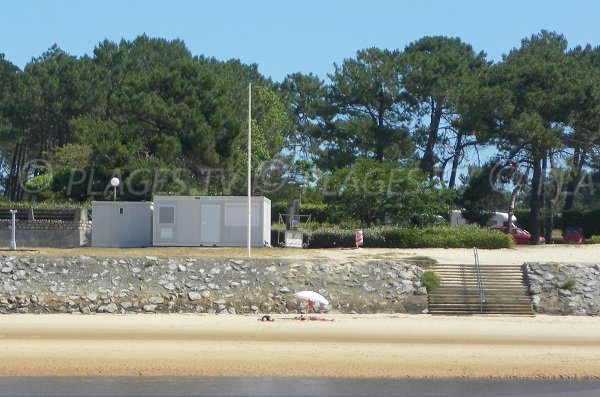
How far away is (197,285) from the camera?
101ft

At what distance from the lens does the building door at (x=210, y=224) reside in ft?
129

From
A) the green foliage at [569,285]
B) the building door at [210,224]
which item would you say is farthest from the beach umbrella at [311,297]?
the building door at [210,224]

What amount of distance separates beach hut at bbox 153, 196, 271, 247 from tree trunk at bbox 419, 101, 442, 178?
90.3 feet

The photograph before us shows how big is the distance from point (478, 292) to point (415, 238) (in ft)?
28.8

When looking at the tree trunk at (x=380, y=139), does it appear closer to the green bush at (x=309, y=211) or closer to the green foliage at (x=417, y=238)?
the green bush at (x=309, y=211)

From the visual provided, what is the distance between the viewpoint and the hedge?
38.8 m

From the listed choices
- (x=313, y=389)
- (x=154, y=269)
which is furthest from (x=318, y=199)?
(x=313, y=389)

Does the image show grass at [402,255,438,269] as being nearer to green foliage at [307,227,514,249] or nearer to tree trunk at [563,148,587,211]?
green foliage at [307,227,514,249]

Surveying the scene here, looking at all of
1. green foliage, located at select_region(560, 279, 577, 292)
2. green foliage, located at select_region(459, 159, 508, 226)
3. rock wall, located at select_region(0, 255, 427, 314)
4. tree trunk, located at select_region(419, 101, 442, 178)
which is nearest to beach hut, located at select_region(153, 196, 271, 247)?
rock wall, located at select_region(0, 255, 427, 314)

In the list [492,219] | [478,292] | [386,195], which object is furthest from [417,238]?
[492,219]

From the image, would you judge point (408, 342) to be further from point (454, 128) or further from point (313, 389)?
point (454, 128)

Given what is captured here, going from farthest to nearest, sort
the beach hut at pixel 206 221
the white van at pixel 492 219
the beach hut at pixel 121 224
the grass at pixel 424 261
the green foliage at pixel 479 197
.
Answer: the white van at pixel 492 219 < the green foliage at pixel 479 197 < the beach hut at pixel 121 224 < the beach hut at pixel 206 221 < the grass at pixel 424 261

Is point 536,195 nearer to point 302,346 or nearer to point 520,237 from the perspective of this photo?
point 520,237

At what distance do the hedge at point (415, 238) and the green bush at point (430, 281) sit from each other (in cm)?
771
